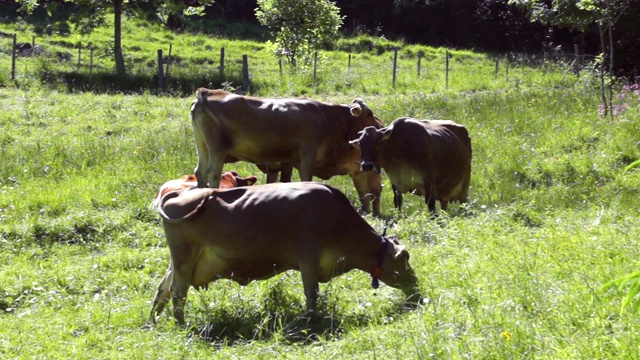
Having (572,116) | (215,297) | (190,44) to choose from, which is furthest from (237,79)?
(215,297)

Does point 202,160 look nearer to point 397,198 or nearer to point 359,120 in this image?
point 359,120

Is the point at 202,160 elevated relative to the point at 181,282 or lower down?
elevated

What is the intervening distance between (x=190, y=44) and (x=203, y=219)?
106 ft

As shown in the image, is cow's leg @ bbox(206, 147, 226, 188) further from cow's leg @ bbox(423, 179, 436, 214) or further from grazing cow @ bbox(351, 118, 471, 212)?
cow's leg @ bbox(423, 179, 436, 214)

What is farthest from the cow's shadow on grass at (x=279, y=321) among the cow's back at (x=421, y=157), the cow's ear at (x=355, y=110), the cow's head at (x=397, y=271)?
the cow's ear at (x=355, y=110)

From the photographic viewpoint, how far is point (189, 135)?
1756 centimetres

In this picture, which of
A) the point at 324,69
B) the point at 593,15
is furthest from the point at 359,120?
the point at 324,69

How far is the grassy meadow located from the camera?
6.04 m

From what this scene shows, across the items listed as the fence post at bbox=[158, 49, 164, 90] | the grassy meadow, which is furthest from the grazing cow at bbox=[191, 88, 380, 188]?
the fence post at bbox=[158, 49, 164, 90]

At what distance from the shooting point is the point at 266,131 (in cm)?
1201

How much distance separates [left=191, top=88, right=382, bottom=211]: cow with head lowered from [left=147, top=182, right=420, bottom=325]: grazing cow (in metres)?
3.82

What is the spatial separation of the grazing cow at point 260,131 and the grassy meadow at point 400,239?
1288 mm

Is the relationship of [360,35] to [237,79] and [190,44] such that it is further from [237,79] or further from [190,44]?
[237,79]

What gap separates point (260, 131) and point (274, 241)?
14.9 ft
